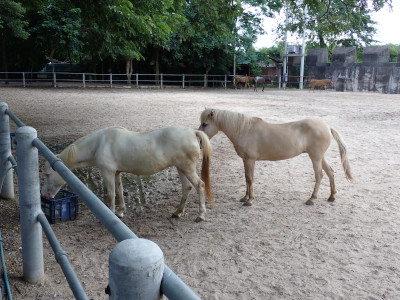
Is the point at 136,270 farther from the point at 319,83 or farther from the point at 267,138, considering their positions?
the point at 319,83

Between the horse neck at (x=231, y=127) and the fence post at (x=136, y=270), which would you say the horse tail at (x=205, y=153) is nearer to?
the horse neck at (x=231, y=127)

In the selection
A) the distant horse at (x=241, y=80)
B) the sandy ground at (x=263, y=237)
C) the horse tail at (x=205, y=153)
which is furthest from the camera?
the distant horse at (x=241, y=80)

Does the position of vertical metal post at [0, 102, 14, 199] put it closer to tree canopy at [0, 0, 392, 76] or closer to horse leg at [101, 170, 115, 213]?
horse leg at [101, 170, 115, 213]

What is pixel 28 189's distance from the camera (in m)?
2.50

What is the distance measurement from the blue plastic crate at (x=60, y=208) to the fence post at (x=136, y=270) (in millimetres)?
3356

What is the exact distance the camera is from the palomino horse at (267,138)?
492 cm

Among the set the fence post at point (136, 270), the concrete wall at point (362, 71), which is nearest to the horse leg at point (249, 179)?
the fence post at point (136, 270)

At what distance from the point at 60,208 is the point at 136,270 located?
138 inches

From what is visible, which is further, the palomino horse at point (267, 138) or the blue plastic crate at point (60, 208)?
the palomino horse at point (267, 138)

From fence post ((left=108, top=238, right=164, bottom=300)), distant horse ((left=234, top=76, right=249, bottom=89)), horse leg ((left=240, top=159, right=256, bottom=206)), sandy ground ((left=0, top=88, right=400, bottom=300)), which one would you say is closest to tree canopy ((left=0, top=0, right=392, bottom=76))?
distant horse ((left=234, top=76, right=249, bottom=89))

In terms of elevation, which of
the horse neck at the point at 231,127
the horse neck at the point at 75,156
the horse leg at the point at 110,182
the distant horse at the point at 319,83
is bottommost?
the horse leg at the point at 110,182

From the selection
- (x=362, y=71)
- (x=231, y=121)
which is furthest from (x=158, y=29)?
(x=362, y=71)

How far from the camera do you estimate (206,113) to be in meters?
4.96

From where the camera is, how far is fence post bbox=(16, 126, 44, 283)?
2.44 meters
